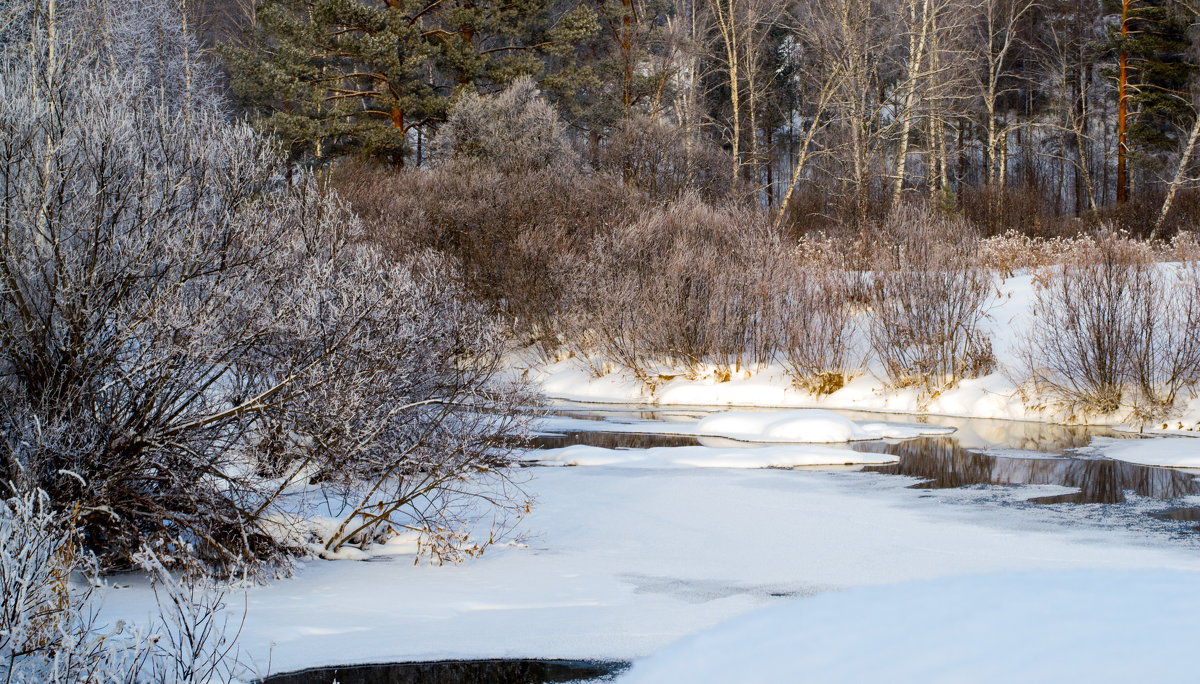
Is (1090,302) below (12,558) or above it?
above

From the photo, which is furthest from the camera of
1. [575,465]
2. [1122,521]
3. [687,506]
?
[575,465]

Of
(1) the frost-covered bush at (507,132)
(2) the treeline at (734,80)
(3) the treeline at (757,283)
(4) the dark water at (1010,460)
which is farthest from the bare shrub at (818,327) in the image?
(1) the frost-covered bush at (507,132)

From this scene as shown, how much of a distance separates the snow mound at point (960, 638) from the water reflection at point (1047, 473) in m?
3.80

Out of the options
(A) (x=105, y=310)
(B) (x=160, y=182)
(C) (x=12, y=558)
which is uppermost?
(B) (x=160, y=182)

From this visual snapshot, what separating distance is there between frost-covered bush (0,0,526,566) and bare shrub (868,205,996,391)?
1066 centimetres

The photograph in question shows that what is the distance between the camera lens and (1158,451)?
12.0 m

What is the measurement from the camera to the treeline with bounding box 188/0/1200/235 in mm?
24188

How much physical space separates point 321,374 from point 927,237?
12310 millimetres

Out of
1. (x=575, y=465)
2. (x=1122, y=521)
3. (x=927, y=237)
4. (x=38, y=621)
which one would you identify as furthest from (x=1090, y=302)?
(x=38, y=621)

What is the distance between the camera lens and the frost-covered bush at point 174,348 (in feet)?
20.4

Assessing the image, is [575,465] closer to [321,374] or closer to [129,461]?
[321,374]

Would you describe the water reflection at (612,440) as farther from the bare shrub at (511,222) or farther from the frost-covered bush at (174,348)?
the bare shrub at (511,222)

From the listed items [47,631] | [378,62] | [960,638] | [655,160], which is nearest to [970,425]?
[960,638]

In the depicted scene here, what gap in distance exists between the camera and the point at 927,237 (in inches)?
659
